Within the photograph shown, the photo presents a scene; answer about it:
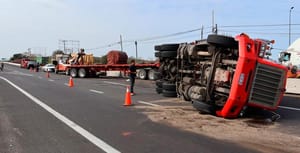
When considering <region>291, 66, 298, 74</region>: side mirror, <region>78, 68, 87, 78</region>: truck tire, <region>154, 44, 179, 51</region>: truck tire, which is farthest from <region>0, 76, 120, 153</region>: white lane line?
<region>78, 68, 87, 78</region>: truck tire

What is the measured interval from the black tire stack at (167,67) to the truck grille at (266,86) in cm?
518

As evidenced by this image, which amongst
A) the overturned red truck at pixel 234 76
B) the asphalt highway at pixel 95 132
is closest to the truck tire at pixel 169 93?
the overturned red truck at pixel 234 76

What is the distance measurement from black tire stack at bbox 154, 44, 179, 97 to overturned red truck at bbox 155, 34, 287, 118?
2337 millimetres

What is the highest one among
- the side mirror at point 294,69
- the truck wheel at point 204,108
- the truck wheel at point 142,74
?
the side mirror at point 294,69

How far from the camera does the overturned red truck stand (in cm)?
981

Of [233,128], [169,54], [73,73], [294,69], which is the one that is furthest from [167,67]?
[73,73]

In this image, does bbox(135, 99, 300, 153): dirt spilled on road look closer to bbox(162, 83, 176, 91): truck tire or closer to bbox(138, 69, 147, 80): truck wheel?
bbox(162, 83, 176, 91): truck tire

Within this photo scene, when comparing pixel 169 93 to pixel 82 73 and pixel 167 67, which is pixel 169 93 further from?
pixel 82 73

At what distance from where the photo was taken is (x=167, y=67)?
15.4 metres

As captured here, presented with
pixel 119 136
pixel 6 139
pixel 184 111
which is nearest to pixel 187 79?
pixel 184 111

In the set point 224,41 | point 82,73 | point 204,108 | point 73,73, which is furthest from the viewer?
point 73,73

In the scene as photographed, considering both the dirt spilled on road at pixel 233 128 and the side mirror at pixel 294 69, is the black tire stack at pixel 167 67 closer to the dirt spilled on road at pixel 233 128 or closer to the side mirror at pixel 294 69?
the dirt spilled on road at pixel 233 128

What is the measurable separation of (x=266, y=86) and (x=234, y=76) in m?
1.00

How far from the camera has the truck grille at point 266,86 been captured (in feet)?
32.7
